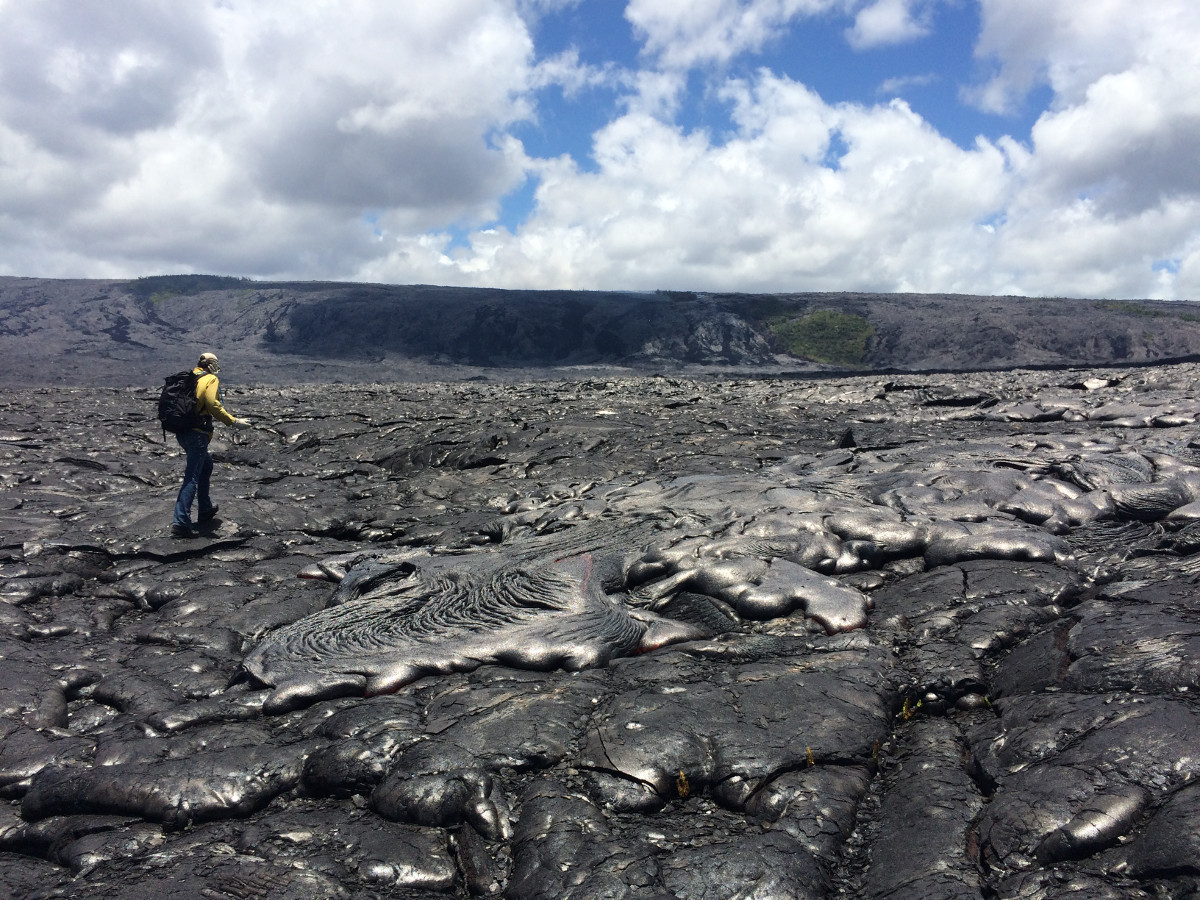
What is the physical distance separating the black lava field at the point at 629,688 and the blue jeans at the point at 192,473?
338mm

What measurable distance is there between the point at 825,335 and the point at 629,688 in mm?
46008

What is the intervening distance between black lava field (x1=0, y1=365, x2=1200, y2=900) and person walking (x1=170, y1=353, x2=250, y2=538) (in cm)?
26

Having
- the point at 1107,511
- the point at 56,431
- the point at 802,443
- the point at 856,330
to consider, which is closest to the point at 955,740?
the point at 1107,511

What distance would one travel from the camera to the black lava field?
3.30 meters

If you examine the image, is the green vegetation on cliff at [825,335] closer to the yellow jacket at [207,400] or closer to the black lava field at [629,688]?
the black lava field at [629,688]

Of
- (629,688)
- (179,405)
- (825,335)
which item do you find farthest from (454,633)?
(825,335)

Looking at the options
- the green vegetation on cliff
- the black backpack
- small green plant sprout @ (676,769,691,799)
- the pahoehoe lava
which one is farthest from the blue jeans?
the green vegetation on cliff

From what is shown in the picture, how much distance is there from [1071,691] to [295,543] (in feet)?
25.1

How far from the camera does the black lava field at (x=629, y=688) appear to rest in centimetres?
330

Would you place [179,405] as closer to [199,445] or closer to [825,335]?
[199,445]

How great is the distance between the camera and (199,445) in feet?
27.8

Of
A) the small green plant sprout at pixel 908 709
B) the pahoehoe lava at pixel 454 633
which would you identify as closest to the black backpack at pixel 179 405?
the pahoehoe lava at pixel 454 633

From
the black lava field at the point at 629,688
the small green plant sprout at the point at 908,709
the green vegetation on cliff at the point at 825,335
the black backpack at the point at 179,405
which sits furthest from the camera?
the green vegetation on cliff at the point at 825,335

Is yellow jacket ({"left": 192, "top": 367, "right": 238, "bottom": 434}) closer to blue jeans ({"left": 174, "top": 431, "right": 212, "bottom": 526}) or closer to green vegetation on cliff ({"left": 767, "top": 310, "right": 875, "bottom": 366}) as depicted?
blue jeans ({"left": 174, "top": 431, "right": 212, "bottom": 526})
